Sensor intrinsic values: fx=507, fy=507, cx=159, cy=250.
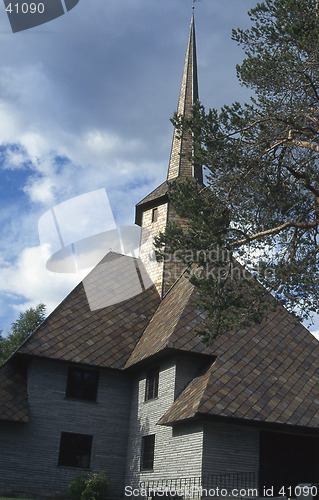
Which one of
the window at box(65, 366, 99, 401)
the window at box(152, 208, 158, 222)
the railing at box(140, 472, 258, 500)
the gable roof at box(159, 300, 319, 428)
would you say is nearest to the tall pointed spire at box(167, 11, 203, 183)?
the window at box(152, 208, 158, 222)

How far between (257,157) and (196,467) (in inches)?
343

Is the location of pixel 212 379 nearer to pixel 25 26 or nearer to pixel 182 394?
pixel 182 394

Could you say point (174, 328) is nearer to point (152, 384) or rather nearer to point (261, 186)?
point (152, 384)

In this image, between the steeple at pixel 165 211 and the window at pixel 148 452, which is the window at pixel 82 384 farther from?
the steeple at pixel 165 211

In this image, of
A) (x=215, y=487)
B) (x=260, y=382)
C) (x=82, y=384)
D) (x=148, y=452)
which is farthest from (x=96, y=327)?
(x=215, y=487)

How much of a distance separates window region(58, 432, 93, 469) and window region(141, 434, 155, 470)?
6.46 feet

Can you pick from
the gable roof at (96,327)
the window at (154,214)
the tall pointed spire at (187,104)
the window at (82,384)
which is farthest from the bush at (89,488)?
the tall pointed spire at (187,104)

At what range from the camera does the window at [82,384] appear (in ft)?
60.7

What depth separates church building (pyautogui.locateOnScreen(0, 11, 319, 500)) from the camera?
47.9 feet

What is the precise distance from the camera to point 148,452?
17.2 m

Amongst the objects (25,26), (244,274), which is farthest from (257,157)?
(25,26)

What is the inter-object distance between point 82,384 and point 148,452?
3.46 m

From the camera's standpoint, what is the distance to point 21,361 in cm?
1889

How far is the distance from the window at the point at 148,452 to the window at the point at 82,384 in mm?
2526
